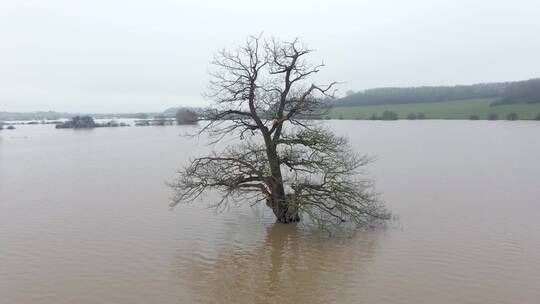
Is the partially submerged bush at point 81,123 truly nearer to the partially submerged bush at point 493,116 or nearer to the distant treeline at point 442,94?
the distant treeline at point 442,94

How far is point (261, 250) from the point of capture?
1480 cm

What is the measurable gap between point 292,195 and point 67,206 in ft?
39.8

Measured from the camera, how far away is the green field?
93750 mm

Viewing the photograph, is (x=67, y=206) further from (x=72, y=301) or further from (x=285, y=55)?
(x=285, y=55)

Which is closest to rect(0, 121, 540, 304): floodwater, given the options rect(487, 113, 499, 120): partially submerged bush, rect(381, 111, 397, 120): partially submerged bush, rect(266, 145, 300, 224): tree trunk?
rect(266, 145, 300, 224): tree trunk

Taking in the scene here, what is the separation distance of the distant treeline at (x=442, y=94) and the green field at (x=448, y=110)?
423 centimetres

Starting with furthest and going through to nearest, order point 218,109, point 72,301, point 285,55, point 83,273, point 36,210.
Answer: point 36,210
point 218,109
point 285,55
point 83,273
point 72,301

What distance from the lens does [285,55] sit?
631 inches

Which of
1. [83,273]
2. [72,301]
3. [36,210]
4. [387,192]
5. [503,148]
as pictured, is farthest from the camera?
[503,148]

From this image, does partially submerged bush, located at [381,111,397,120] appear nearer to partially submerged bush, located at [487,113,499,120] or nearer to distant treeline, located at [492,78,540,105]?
partially submerged bush, located at [487,113,499,120]

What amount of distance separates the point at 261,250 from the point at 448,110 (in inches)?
3998

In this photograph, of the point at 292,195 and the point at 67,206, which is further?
the point at 67,206

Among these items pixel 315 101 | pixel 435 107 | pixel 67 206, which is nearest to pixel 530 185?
pixel 315 101

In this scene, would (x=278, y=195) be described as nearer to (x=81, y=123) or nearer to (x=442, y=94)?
(x=81, y=123)
